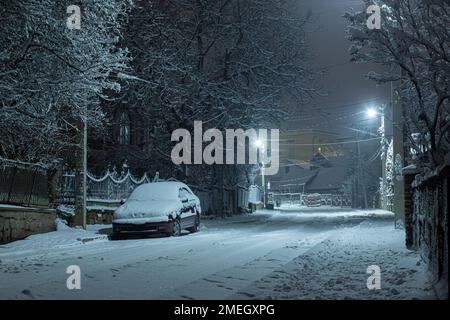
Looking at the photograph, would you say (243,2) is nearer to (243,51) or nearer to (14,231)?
(243,51)

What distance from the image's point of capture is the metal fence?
15914mm

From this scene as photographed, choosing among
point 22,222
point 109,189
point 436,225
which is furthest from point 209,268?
point 109,189

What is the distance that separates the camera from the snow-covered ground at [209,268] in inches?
311

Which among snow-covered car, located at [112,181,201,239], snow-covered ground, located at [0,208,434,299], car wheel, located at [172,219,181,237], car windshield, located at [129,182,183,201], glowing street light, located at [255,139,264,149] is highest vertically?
glowing street light, located at [255,139,264,149]

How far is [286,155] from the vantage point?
114 m

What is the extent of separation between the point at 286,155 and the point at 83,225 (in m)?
96.6

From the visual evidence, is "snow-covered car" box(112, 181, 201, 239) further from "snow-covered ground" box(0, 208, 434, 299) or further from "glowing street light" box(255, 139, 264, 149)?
"glowing street light" box(255, 139, 264, 149)

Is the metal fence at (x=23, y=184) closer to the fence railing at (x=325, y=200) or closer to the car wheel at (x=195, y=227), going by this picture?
the car wheel at (x=195, y=227)

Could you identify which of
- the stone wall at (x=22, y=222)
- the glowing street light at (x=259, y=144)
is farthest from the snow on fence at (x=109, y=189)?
the glowing street light at (x=259, y=144)

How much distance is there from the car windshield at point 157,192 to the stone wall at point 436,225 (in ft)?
32.7

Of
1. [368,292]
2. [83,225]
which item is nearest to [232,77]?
[83,225]

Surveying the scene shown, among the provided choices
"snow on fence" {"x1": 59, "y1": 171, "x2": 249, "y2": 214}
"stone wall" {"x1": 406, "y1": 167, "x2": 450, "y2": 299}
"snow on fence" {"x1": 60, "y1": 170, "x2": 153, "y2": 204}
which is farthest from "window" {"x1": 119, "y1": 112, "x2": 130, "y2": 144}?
"stone wall" {"x1": 406, "y1": 167, "x2": 450, "y2": 299}

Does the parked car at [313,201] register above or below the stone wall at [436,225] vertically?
below

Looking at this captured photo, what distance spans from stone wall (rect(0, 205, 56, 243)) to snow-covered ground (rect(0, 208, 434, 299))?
0.42 meters
